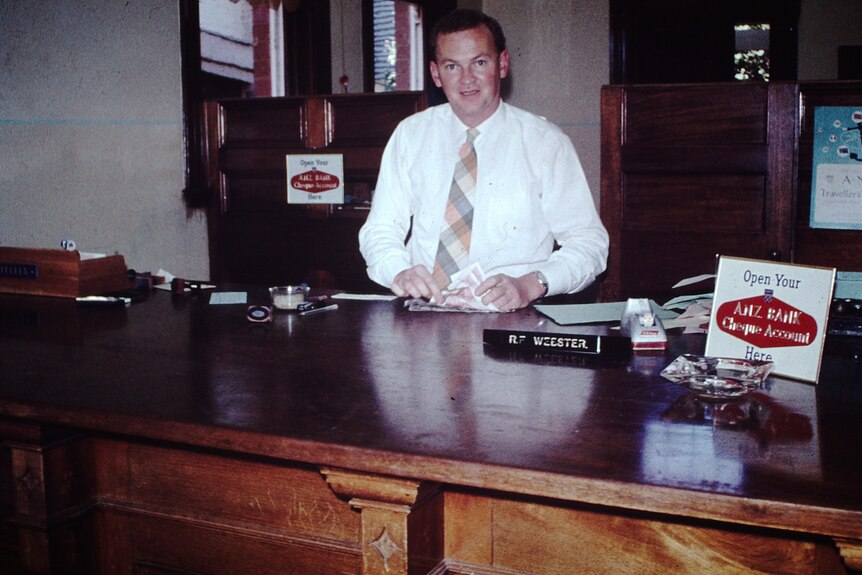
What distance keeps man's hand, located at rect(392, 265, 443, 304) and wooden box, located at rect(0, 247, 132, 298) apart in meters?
0.89

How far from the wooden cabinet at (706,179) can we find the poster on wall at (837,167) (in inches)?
1.6

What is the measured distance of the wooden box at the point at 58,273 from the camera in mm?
2275

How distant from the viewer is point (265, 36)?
6.14 metres

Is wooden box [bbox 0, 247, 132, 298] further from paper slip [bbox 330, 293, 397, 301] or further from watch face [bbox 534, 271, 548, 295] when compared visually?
watch face [bbox 534, 271, 548, 295]

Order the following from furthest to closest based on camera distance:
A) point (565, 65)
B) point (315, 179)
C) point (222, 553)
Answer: point (565, 65), point (315, 179), point (222, 553)

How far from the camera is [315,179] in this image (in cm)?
400

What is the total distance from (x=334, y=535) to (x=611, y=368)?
1.81 feet

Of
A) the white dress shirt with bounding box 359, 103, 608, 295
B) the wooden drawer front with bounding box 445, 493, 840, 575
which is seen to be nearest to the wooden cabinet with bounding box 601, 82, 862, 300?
the white dress shirt with bounding box 359, 103, 608, 295

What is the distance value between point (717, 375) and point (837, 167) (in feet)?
7.74

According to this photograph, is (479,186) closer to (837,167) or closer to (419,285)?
(419,285)

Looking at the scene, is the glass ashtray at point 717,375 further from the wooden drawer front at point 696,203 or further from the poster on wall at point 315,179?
the poster on wall at point 315,179

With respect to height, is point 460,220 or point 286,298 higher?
point 460,220

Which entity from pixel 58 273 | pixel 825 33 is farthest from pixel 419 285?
pixel 825 33

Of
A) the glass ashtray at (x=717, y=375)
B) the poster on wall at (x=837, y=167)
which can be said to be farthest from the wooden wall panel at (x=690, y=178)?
the glass ashtray at (x=717, y=375)
